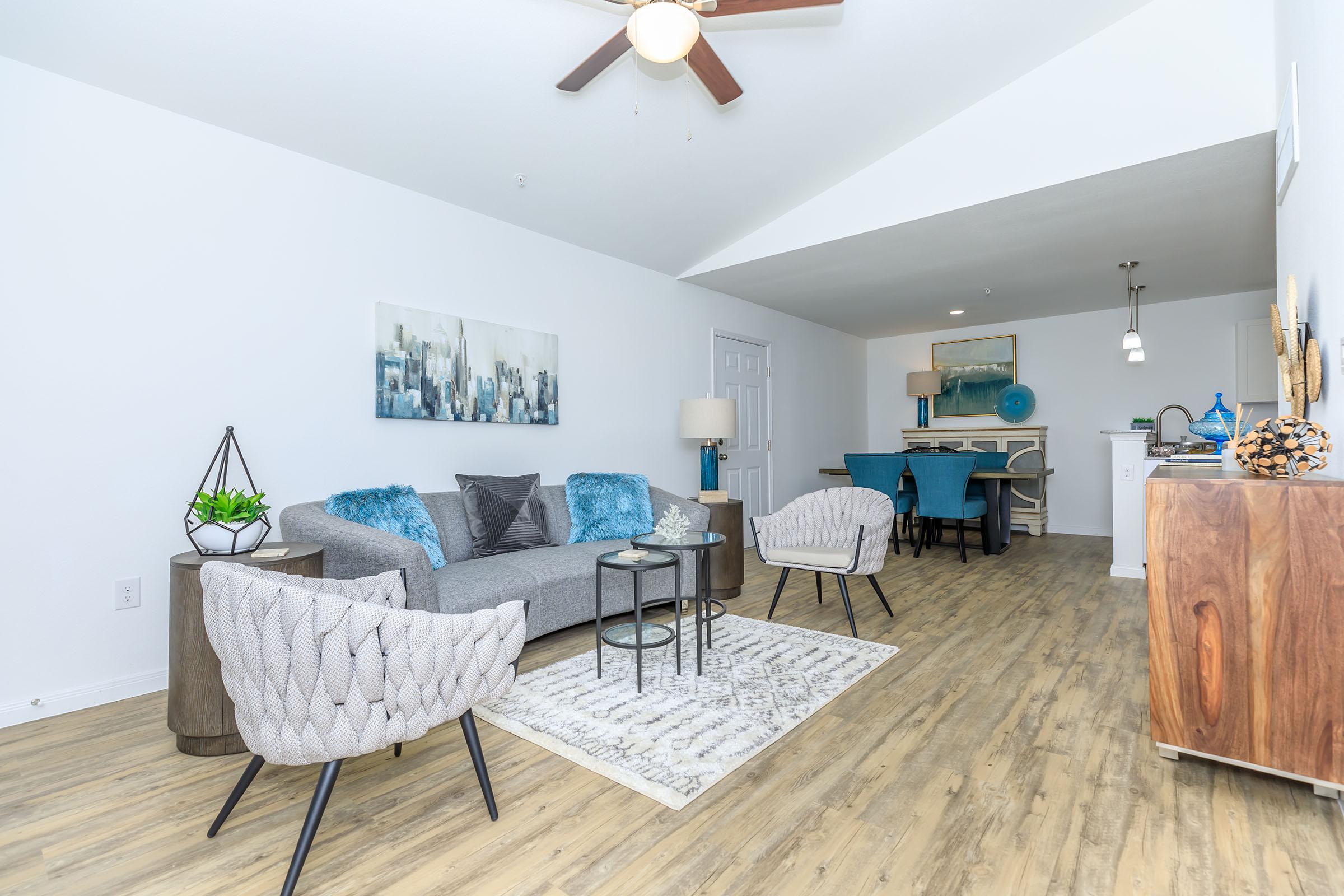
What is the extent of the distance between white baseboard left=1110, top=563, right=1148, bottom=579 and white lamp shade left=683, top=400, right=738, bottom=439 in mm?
3096

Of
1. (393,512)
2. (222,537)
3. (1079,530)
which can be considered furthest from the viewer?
(1079,530)

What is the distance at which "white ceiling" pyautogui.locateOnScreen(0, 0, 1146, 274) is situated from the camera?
8.11 ft

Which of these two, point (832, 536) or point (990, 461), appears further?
point (990, 461)

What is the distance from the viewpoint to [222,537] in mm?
2342

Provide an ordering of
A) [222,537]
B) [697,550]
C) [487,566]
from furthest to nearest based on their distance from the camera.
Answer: [487,566], [697,550], [222,537]

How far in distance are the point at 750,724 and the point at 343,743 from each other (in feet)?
4.52

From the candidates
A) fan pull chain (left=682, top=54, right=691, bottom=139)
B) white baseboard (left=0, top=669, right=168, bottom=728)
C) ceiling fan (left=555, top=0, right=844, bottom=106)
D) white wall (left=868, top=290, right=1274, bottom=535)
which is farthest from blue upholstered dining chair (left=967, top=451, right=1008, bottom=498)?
white baseboard (left=0, top=669, right=168, bottom=728)

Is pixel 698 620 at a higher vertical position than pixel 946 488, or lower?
lower

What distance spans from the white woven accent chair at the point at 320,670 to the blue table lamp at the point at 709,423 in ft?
10.3

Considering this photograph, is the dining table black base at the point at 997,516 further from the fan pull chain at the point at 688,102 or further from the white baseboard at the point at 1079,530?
the fan pull chain at the point at 688,102

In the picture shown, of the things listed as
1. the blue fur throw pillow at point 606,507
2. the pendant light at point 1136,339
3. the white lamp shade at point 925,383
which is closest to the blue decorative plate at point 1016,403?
the white lamp shade at point 925,383

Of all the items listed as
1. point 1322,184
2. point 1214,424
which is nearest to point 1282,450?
point 1322,184

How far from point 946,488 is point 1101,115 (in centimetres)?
297

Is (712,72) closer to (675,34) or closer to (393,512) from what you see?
(675,34)
